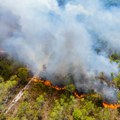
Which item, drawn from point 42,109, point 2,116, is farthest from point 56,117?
point 2,116

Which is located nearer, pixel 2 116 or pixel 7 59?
pixel 2 116

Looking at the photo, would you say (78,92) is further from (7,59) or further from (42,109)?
(7,59)

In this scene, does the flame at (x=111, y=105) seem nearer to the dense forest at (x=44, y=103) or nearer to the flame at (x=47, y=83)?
the dense forest at (x=44, y=103)

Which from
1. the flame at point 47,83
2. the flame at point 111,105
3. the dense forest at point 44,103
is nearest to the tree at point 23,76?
the dense forest at point 44,103

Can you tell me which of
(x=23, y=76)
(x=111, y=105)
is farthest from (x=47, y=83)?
(x=111, y=105)

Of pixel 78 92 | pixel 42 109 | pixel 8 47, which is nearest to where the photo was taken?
pixel 42 109

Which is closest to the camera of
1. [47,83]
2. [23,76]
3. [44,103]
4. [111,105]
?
[44,103]

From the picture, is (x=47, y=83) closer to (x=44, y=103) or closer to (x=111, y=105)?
(x=44, y=103)

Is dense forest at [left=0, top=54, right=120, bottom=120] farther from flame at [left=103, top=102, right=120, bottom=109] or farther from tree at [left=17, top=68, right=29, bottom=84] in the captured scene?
flame at [left=103, top=102, right=120, bottom=109]

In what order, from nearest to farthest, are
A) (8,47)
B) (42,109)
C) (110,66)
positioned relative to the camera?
1. (42,109)
2. (110,66)
3. (8,47)
